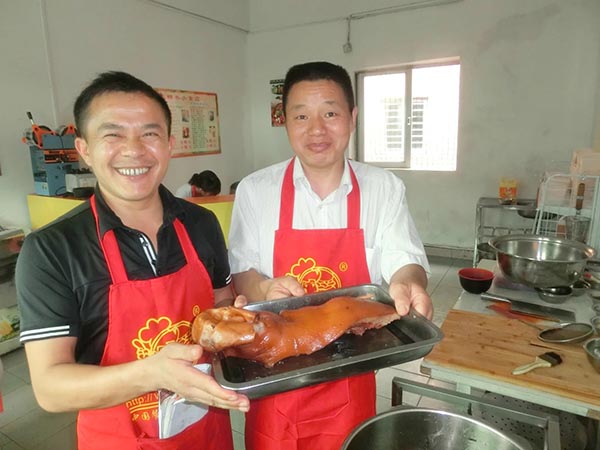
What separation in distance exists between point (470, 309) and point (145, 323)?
4.92 ft

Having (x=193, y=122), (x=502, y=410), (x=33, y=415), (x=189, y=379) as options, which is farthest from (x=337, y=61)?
(x=189, y=379)

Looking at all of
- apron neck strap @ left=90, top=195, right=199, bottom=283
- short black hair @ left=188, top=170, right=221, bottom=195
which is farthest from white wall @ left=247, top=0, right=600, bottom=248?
apron neck strap @ left=90, top=195, right=199, bottom=283

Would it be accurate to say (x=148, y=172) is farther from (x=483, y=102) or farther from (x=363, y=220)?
(x=483, y=102)

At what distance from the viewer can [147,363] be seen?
0.96 metres

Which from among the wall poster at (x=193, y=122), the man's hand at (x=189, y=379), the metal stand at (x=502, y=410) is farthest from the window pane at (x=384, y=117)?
the man's hand at (x=189, y=379)

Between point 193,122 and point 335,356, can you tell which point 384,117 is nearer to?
point 193,122

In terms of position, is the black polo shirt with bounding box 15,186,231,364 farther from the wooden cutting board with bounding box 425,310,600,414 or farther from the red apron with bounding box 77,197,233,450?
the wooden cutting board with bounding box 425,310,600,414

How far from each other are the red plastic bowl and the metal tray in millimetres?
874

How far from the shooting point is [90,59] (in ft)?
14.5

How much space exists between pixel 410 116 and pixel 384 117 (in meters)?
0.40

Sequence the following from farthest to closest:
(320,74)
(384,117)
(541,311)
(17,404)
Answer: (384,117)
(17,404)
(541,311)
(320,74)

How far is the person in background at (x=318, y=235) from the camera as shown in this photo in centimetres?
149

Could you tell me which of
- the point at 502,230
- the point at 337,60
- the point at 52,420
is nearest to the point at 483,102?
the point at 502,230

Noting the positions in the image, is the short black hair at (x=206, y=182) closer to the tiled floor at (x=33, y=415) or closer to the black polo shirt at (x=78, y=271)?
the tiled floor at (x=33, y=415)
